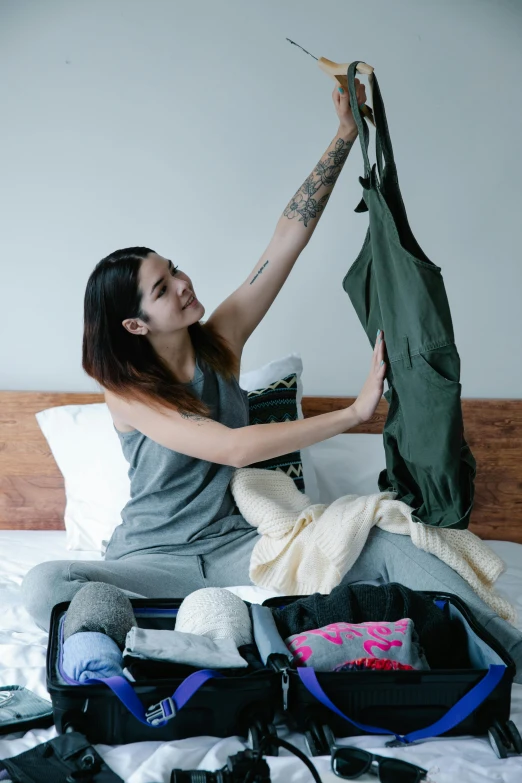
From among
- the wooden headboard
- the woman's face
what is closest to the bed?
the wooden headboard

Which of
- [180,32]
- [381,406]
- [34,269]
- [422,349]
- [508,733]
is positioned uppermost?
[180,32]

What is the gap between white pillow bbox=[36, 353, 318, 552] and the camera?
214cm

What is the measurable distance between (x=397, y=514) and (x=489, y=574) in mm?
221

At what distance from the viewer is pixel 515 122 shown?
2.31 meters

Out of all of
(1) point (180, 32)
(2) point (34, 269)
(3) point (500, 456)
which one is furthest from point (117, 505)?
(1) point (180, 32)

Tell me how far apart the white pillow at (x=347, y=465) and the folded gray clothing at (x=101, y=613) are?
0.92m

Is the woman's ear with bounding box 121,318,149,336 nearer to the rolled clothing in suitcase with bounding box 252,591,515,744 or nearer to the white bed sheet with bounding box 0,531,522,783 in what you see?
the white bed sheet with bounding box 0,531,522,783

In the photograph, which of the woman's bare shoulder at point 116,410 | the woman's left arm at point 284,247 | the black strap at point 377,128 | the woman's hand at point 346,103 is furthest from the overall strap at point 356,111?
the woman's bare shoulder at point 116,410

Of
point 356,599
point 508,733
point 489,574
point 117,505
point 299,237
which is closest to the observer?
point 508,733

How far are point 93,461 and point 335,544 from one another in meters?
0.86

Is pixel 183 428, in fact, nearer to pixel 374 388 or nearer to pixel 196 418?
pixel 196 418

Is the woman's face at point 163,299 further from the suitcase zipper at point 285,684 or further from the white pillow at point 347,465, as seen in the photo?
the suitcase zipper at point 285,684

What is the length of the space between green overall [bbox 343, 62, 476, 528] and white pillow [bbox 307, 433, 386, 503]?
24.1 inches

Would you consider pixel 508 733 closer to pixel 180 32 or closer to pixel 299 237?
pixel 299 237
